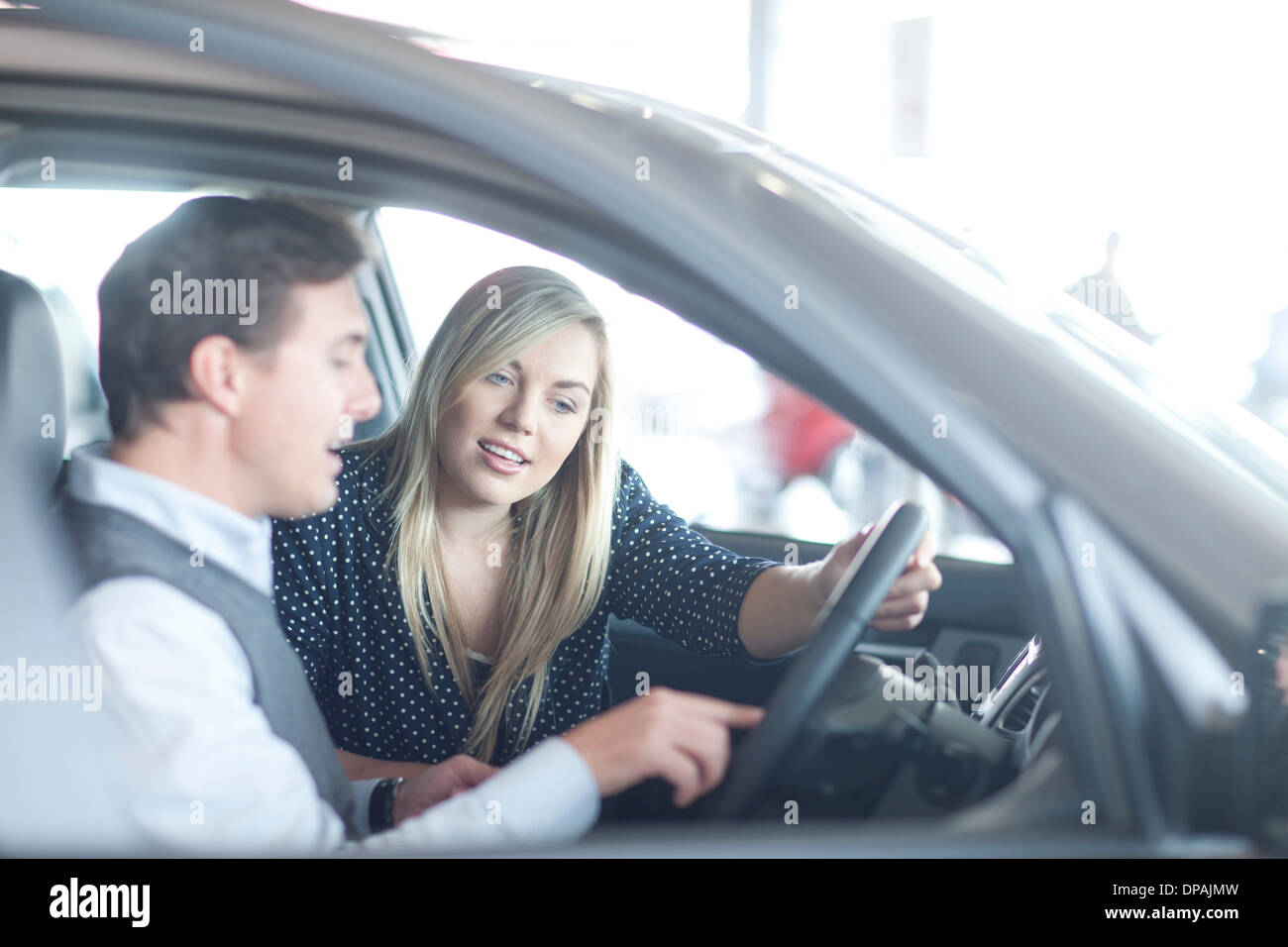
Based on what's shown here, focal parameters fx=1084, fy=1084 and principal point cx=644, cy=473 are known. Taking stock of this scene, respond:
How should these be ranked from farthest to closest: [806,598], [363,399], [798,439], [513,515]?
[798,439]
[513,515]
[806,598]
[363,399]

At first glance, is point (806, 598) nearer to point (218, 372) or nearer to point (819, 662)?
point (819, 662)

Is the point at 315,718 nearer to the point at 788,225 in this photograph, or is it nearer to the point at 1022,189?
the point at 788,225

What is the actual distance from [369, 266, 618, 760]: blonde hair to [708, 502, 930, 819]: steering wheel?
1.97ft

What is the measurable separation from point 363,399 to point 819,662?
51cm

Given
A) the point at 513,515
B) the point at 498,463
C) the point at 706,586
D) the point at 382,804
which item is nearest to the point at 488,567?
the point at 513,515

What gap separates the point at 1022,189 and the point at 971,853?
238 inches

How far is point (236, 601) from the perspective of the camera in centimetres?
98

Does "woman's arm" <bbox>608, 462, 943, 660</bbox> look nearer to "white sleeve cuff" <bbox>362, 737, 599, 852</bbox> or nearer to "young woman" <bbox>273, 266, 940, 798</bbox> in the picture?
"young woman" <bbox>273, 266, 940, 798</bbox>

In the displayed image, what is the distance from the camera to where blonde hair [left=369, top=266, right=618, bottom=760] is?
4.81 ft

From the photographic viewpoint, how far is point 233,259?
0.98 metres

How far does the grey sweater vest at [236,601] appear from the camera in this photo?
90 centimetres

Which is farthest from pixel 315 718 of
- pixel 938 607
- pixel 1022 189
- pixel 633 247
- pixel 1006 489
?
pixel 1022 189

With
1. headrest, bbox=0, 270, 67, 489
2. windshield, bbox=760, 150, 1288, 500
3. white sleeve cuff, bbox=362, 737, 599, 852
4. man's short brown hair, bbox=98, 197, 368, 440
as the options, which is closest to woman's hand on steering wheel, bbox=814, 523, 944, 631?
windshield, bbox=760, 150, 1288, 500

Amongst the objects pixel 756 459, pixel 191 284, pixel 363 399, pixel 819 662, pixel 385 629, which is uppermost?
pixel 191 284
